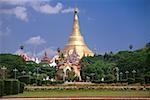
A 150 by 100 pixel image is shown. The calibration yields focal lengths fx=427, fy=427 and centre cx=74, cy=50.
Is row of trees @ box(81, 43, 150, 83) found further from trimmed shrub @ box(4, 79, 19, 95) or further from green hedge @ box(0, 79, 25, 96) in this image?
trimmed shrub @ box(4, 79, 19, 95)

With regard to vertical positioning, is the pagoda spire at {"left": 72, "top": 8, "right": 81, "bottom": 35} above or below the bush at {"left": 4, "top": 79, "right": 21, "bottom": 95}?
above

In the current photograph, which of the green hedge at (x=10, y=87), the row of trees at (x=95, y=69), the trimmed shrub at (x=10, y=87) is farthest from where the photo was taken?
the row of trees at (x=95, y=69)

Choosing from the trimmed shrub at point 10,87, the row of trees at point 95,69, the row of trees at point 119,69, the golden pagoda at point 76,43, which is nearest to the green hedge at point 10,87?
the trimmed shrub at point 10,87

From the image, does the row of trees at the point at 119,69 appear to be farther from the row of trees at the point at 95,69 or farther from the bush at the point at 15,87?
the bush at the point at 15,87

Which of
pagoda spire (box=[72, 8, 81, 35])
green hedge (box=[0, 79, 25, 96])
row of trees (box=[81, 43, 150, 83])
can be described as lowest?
green hedge (box=[0, 79, 25, 96])

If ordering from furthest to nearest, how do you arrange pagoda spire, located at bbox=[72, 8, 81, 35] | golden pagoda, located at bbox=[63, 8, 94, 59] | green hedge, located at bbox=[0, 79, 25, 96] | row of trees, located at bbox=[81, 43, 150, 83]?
pagoda spire, located at bbox=[72, 8, 81, 35]
golden pagoda, located at bbox=[63, 8, 94, 59]
row of trees, located at bbox=[81, 43, 150, 83]
green hedge, located at bbox=[0, 79, 25, 96]

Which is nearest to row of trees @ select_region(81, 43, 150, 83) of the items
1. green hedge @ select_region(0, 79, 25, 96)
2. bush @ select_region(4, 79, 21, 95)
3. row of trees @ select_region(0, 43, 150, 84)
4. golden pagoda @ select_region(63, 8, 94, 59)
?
row of trees @ select_region(0, 43, 150, 84)

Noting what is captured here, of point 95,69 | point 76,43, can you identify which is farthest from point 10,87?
point 76,43

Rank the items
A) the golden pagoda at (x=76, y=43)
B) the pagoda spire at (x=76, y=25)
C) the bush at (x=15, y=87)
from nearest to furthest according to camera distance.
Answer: the bush at (x=15, y=87), the golden pagoda at (x=76, y=43), the pagoda spire at (x=76, y=25)

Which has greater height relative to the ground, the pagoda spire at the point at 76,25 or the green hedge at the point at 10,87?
the pagoda spire at the point at 76,25

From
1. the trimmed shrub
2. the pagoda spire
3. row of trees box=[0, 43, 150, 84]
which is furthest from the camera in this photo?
the pagoda spire

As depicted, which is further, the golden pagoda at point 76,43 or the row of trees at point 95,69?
the golden pagoda at point 76,43

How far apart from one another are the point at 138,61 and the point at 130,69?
1.44m

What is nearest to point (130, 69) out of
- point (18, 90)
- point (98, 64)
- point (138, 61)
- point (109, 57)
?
point (138, 61)
